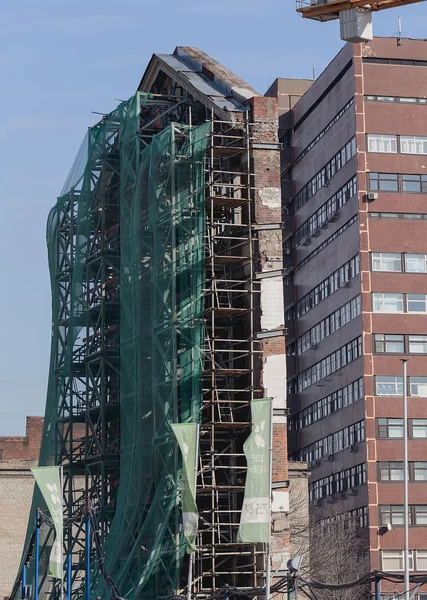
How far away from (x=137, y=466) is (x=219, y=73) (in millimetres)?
15252

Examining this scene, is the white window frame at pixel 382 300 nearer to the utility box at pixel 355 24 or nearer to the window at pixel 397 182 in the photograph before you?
the window at pixel 397 182

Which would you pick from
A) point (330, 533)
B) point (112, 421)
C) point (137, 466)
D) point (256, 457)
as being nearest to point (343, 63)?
point (330, 533)

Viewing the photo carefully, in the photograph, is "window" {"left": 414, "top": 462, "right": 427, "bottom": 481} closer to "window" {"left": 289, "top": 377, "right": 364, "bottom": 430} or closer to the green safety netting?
"window" {"left": 289, "top": 377, "right": 364, "bottom": 430}

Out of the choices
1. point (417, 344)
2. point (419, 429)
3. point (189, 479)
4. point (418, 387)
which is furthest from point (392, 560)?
point (189, 479)

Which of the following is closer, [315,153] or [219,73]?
[219,73]

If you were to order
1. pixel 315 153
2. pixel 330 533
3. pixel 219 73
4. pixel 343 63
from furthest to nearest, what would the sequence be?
pixel 315 153 < pixel 343 63 < pixel 330 533 < pixel 219 73

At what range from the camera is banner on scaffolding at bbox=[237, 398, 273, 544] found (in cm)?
3086

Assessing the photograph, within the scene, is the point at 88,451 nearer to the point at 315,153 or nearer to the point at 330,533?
the point at 330,533

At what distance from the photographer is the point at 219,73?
2072 inches

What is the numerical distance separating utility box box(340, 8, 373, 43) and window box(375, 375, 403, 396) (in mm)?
20721

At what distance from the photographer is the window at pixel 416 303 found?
77812 mm

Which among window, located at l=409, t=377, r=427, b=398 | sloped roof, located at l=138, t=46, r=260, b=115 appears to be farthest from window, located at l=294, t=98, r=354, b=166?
sloped roof, located at l=138, t=46, r=260, b=115

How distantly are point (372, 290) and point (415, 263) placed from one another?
2.98m

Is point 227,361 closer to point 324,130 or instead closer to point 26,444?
point 324,130
